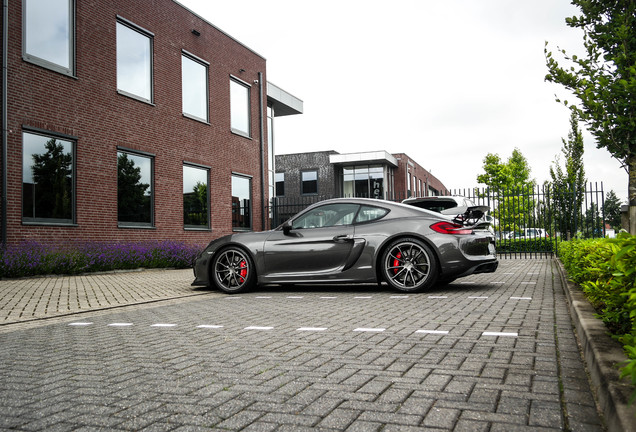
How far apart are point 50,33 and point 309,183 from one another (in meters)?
28.5

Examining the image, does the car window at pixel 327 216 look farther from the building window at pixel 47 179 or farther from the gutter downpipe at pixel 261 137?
the gutter downpipe at pixel 261 137

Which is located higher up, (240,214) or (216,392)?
(240,214)

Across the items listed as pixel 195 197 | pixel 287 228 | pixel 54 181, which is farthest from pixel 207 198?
pixel 287 228

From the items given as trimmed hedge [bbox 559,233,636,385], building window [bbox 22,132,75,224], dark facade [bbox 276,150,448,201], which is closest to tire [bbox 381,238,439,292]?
trimmed hedge [bbox 559,233,636,385]

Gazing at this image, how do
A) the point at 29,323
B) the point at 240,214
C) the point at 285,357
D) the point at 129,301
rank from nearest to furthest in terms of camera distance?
the point at 285,357 < the point at 29,323 < the point at 129,301 < the point at 240,214

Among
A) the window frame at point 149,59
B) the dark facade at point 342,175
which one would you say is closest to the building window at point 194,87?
the window frame at point 149,59

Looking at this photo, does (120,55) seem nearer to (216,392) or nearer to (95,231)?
(95,231)

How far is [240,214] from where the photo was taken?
2117 cm

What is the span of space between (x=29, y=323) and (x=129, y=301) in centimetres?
174

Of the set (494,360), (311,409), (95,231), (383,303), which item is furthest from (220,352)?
(95,231)

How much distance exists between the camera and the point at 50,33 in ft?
43.2

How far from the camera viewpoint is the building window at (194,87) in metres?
18.3

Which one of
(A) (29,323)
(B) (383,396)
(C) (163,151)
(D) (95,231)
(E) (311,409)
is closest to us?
(E) (311,409)

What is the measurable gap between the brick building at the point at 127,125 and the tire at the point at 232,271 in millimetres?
6077
